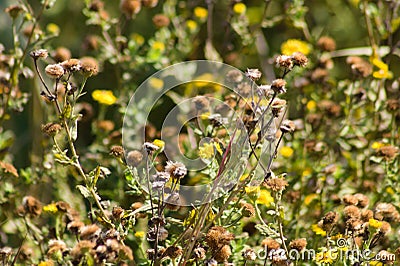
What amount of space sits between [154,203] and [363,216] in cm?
36

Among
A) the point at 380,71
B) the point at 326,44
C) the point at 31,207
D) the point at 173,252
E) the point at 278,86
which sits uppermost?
the point at 326,44

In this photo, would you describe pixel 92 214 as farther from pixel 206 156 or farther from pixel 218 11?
pixel 218 11

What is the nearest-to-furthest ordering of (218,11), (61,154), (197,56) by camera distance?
(61,154) < (197,56) < (218,11)

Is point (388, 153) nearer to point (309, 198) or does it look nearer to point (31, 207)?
point (309, 198)

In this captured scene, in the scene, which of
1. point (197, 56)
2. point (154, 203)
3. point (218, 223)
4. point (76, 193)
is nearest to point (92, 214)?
point (154, 203)

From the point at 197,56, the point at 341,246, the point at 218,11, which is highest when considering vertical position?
the point at 218,11

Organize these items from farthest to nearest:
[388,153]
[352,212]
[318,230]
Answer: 1. [388,153]
2. [318,230]
3. [352,212]

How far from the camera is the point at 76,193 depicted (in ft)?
5.52

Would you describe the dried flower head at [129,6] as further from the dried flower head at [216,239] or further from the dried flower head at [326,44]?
the dried flower head at [216,239]

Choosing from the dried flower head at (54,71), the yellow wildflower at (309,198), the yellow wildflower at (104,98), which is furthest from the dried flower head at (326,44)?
the dried flower head at (54,71)

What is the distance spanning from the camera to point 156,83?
1802 mm

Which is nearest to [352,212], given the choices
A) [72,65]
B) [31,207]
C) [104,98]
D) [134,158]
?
[134,158]

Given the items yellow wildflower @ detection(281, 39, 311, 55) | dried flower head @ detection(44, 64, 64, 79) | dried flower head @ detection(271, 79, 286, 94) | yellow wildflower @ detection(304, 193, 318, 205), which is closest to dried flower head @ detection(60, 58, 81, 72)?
dried flower head @ detection(44, 64, 64, 79)

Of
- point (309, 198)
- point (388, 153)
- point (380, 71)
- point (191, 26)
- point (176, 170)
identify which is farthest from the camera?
point (191, 26)
